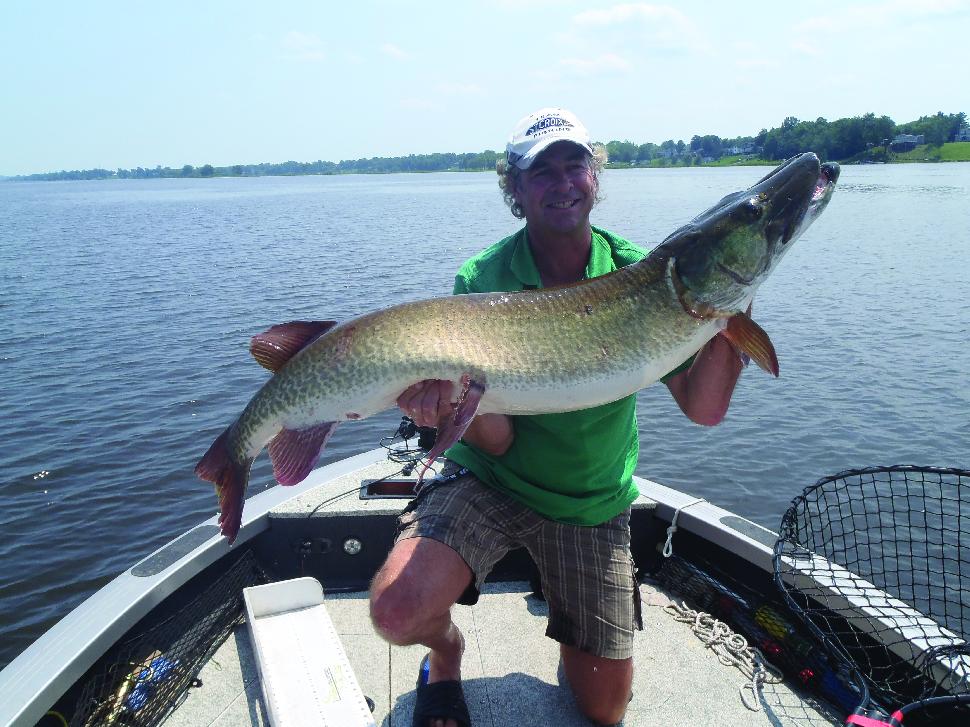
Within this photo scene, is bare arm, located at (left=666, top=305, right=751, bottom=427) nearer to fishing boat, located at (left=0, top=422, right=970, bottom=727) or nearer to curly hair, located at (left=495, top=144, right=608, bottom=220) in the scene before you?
fishing boat, located at (left=0, top=422, right=970, bottom=727)

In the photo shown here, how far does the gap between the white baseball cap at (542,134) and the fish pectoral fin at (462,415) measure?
1.12m

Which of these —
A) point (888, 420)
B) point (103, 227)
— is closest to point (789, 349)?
point (888, 420)

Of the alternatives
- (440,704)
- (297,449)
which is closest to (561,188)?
(297,449)

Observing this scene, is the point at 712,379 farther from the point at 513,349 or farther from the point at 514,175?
the point at 514,175

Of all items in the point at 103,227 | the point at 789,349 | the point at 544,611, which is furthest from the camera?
the point at 103,227

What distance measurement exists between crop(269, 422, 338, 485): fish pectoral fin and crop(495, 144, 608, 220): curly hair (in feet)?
4.93

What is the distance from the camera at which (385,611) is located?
9.09 feet

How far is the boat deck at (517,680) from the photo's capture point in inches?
125

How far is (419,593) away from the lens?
2.81m

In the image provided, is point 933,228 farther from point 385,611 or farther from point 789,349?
point 385,611

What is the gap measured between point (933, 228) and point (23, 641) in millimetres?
28008

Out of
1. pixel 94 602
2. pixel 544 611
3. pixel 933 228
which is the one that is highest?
pixel 94 602

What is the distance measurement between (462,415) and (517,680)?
1576 mm

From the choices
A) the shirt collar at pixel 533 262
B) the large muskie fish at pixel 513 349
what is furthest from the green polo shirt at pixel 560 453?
the large muskie fish at pixel 513 349
